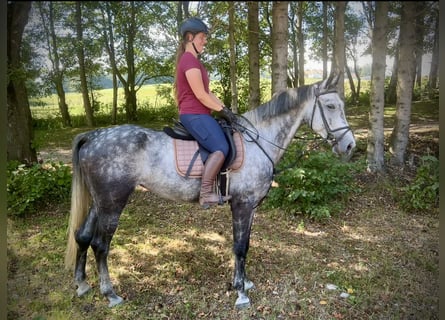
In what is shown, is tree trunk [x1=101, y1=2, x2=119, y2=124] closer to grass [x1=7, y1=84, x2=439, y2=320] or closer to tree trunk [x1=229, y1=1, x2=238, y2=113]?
grass [x1=7, y1=84, x2=439, y2=320]

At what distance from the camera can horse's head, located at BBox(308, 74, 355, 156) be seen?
108 inches

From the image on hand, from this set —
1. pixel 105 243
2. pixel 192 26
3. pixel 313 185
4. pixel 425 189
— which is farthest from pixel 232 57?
pixel 425 189

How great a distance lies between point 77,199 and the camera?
9.60 ft

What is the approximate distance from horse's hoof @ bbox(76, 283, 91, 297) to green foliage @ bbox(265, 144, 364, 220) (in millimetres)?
2800

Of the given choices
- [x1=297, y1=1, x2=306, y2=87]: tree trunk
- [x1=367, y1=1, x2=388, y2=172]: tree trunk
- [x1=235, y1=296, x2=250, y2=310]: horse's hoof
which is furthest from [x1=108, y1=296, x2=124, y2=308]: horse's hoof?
[x1=367, y1=1, x2=388, y2=172]: tree trunk

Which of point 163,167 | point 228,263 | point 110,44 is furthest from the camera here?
point 228,263

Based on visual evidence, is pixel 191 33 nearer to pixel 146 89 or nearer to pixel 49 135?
pixel 146 89

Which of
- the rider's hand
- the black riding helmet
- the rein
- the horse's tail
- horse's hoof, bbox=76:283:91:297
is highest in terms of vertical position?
the black riding helmet

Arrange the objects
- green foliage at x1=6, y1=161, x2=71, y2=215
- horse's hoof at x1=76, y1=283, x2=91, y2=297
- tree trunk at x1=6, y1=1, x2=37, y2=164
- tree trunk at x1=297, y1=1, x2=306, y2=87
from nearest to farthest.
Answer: horse's hoof at x1=76, y1=283, x2=91, y2=297, tree trunk at x1=297, y1=1, x2=306, y2=87, green foliage at x1=6, y1=161, x2=71, y2=215, tree trunk at x1=6, y1=1, x2=37, y2=164

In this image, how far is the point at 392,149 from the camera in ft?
19.2

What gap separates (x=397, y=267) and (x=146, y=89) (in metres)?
3.53

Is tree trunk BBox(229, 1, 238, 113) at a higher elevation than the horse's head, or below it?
higher

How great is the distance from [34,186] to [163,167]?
8.91 ft

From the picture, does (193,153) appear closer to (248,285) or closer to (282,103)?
(282,103)
